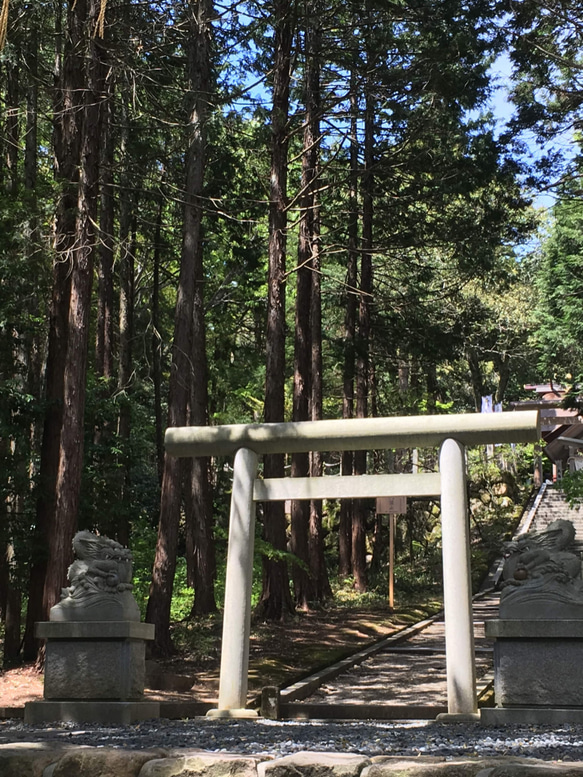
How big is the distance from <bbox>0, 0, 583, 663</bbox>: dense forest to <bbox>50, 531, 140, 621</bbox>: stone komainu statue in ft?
10.7

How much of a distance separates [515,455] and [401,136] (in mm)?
20222

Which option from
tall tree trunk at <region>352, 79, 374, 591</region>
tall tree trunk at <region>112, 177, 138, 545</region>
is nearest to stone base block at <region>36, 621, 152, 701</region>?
tall tree trunk at <region>112, 177, 138, 545</region>

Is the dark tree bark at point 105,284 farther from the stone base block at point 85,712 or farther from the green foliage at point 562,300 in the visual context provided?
the green foliage at point 562,300

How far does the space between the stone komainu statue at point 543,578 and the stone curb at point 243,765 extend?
9.60 feet

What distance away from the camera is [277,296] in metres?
16.5

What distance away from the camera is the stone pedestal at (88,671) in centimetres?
832

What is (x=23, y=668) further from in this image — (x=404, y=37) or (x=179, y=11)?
(x=404, y=37)

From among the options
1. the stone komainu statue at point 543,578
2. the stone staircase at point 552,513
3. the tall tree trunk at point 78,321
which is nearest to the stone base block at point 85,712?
the stone komainu statue at point 543,578

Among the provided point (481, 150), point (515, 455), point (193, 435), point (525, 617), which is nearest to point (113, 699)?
point (193, 435)

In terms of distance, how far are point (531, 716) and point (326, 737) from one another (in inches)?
73.8

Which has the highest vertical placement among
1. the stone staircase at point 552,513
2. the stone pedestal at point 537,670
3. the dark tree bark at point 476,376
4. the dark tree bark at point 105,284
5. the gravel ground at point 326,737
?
the dark tree bark at point 476,376

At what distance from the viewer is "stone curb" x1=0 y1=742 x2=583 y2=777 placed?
4.65m

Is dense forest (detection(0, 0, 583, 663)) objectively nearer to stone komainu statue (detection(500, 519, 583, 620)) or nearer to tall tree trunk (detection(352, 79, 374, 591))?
tall tree trunk (detection(352, 79, 374, 591))

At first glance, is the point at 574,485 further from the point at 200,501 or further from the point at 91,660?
the point at 91,660
